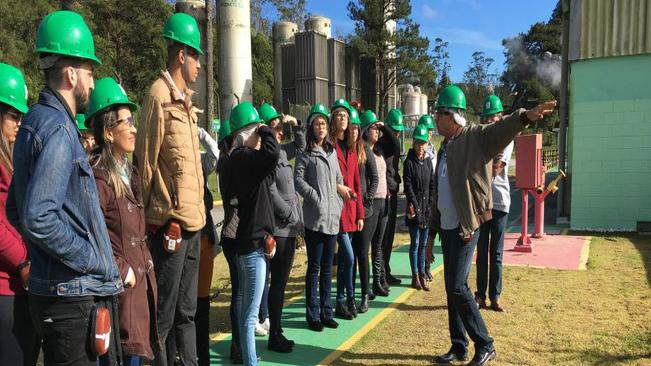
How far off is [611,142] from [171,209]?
381 inches

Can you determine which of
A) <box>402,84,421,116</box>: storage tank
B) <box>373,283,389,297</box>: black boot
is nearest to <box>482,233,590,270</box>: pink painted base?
<box>373,283,389,297</box>: black boot

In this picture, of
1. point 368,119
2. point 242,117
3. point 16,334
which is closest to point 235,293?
point 242,117

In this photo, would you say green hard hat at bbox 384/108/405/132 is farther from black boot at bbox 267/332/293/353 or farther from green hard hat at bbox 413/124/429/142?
black boot at bbox 267/332/293/353

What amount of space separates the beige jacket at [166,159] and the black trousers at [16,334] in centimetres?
83

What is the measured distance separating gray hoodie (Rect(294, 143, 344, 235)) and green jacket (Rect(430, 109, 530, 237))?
1226 mm

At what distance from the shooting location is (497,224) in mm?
5582

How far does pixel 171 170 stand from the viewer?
314cm

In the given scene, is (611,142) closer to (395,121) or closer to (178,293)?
(395,121)

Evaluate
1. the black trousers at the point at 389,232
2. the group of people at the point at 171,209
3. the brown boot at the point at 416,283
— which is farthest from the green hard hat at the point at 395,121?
the brown boot at the point at 416,283

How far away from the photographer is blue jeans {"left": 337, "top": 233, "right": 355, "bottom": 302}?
5.16 m

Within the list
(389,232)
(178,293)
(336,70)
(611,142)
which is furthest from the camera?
(336,70)

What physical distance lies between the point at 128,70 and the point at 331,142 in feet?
96.0

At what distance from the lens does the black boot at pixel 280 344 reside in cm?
443

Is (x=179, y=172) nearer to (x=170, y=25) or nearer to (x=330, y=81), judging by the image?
(x=170, y=25)
